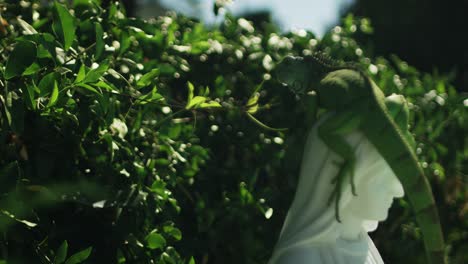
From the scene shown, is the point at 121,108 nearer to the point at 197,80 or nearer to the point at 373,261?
the point at 373,261

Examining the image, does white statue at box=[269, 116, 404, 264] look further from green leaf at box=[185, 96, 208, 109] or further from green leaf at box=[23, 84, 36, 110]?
green leaf at box=[23, 84, 36, 110]

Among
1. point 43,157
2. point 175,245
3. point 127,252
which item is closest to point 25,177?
point 43,157

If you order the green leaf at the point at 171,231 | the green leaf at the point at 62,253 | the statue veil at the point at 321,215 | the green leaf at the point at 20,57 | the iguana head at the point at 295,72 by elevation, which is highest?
the iguana head at the point at 295,72

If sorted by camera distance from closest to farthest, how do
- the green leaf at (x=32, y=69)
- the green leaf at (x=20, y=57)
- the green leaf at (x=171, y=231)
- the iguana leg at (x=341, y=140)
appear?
the green leaf at (x=20, y=57) → the green leaf at (x=32, y=69) → the iguana leg at (x=341, y=140) → the green leaf at (x=171, y=231)

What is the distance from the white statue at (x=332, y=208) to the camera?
102 inches

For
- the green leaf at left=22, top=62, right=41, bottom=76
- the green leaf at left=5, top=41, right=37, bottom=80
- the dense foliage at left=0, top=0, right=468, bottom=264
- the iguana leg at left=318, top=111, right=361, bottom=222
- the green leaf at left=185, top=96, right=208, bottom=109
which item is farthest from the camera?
the green leaf at left=185, top=96, right=208, bottom=109

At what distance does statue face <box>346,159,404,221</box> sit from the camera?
8.59 feet

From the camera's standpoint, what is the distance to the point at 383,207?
2641 mm

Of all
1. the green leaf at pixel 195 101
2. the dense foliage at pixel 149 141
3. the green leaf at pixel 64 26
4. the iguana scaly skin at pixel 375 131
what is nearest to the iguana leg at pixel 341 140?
the iguana scaly skin at pixel 375 131

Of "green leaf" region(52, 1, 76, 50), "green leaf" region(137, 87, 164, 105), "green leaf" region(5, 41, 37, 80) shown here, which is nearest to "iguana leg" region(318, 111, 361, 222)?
"green leaf" region(137, 87, 164, 105)

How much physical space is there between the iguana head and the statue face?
39cm

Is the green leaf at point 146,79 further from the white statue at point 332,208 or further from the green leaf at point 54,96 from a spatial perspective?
the white statue at point 332,208

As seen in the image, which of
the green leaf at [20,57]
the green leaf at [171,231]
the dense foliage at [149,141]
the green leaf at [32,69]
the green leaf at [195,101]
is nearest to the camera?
the green leaf at [20,57]

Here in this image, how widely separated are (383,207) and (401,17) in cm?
1818
